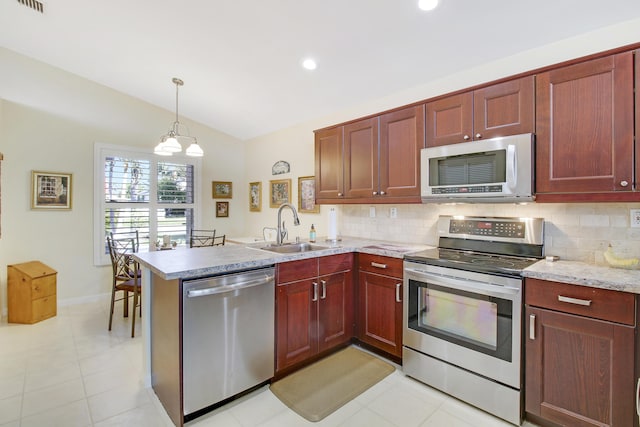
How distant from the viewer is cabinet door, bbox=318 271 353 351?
2.53 metres

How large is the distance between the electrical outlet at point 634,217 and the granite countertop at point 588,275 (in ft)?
1.13

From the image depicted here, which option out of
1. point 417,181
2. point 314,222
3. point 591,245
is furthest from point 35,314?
point 591,245

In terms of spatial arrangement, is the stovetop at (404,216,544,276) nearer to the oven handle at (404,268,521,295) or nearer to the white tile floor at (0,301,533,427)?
the oven handle at (404,268,521,295)

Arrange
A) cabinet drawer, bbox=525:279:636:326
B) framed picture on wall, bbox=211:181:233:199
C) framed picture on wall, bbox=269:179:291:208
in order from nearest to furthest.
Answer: cabinet drawer, bbox=525:279:636:326
framed picture on wall, bbox=269:179:291:208
framed picture on wall, bbox=211:181:233:199

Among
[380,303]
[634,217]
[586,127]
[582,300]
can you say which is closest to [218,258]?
[380,303]

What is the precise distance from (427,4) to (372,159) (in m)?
1.27

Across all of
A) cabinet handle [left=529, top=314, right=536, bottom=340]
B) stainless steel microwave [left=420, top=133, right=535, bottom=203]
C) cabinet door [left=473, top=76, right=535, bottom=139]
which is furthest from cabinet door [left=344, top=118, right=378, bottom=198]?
cabinet handle [left=529, top=314, right=536, bottom=340]

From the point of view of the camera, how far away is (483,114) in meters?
2.22

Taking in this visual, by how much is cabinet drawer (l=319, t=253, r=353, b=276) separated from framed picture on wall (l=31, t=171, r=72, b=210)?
3.67 metres

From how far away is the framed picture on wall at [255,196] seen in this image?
5238 mm

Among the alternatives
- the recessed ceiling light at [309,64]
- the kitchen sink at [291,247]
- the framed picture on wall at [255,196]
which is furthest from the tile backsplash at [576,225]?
the framed picture on wall at [255,196]

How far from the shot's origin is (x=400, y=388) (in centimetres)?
223

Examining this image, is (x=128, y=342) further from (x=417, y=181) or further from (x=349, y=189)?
(x=417, y=181)

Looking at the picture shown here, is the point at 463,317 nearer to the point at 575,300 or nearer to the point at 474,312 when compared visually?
the point at 474,312
